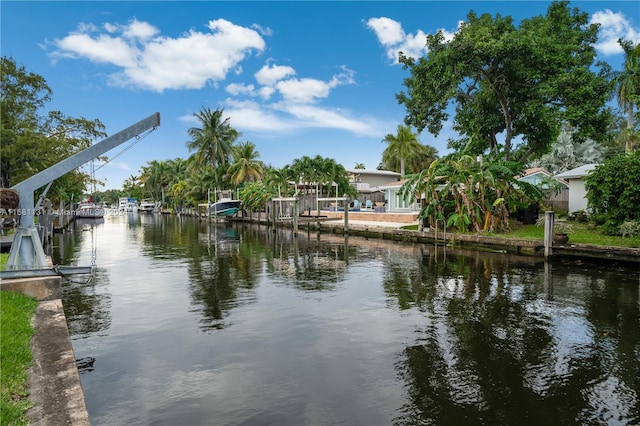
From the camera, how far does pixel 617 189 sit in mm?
20484

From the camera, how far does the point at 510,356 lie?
7973 mm

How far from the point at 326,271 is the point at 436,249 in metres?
8.64

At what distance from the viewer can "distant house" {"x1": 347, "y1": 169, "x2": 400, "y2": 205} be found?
53.7 meters

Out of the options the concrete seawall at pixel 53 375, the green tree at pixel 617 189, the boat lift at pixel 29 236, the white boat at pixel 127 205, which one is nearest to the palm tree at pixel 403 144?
the green tree at pixel 617 189

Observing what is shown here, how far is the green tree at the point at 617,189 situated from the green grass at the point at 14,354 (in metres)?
22.8

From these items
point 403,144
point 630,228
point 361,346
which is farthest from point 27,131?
point 403,144

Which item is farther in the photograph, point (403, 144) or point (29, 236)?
point (403, 144)

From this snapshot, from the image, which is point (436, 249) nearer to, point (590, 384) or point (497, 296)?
point (497, 296)

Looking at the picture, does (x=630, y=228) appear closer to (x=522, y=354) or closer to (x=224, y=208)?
(x=522, y=354)

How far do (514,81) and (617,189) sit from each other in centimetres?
981

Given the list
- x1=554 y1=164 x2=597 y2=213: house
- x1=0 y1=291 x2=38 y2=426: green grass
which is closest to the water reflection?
x1=0 y1=291 x2=38 y2=426: green grass

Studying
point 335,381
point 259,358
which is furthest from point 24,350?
point 335,381

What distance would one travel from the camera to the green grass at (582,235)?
18.9 meters

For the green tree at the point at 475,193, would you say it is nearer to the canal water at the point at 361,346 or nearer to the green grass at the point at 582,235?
the green grass at the point at 582,235
